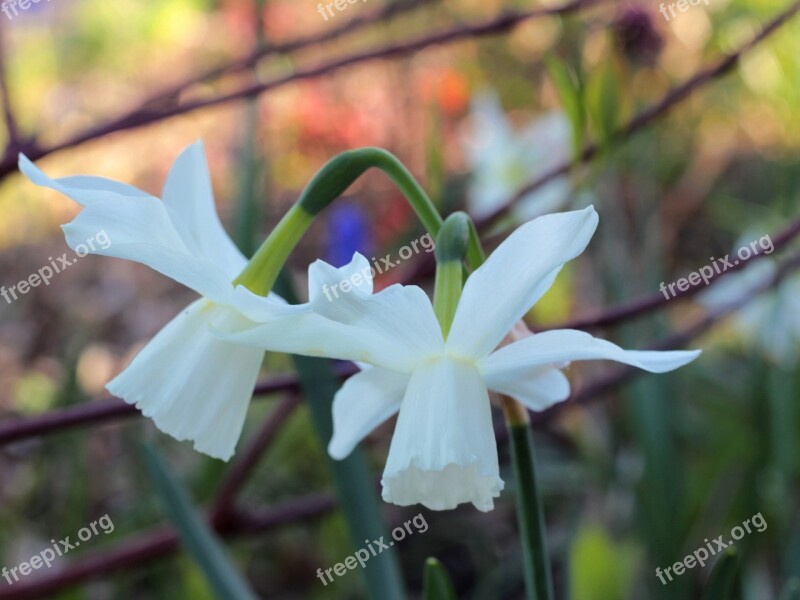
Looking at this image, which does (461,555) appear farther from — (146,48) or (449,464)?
(146,48)

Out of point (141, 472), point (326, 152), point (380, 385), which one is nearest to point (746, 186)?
point (326, 152)

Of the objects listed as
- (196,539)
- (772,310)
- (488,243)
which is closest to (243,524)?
(196,539)

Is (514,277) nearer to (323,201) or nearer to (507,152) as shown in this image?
(323,201)

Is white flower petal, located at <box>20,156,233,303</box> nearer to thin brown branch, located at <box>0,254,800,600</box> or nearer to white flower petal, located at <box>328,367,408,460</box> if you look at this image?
white flower petal, located at <box>328,367,408,460</box>

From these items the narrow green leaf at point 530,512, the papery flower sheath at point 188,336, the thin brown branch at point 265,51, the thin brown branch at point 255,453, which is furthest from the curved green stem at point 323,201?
Answer: the thin brown branch at point 265,51

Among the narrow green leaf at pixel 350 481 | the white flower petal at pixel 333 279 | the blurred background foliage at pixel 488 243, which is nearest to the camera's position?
the white flower petal at pixel 333 279

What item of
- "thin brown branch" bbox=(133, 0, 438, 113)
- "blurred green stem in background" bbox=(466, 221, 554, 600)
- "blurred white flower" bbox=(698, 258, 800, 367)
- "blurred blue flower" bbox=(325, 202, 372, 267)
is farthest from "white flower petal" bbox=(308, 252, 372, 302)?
"blurred blue flower" bbox=(325, 202, 372, 267)

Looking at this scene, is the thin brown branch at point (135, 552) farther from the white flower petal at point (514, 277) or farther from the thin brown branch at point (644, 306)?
the white flower petal at point (514, 277)

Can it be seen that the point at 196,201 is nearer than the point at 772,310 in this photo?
Yes
